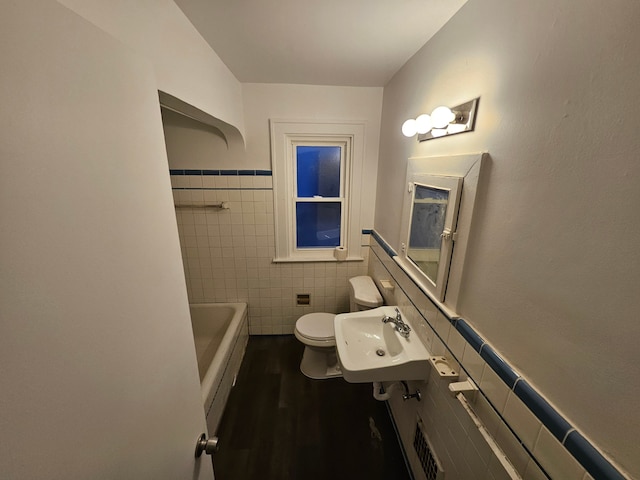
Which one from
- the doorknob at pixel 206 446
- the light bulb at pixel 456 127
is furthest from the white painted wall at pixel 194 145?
the doorknob at pixel 206 446

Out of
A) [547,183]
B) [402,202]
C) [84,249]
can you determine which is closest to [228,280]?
[402,202]

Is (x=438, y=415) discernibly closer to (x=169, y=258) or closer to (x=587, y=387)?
(x=587, y=387)

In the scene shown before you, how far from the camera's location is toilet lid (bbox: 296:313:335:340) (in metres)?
2.01

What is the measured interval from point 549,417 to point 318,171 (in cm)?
202

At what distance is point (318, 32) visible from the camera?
48.5 inches

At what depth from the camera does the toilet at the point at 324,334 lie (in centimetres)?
→ 198

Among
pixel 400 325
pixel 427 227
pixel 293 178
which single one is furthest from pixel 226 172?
pixel 400 325

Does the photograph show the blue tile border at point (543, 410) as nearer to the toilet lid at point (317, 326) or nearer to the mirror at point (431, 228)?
the mirror at point (431, 228)

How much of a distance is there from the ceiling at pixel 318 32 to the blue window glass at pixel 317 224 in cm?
101

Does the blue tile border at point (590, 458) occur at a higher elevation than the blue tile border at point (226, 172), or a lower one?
lower

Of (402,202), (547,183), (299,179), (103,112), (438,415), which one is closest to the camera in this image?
(103,112)

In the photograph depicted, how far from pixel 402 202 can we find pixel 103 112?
144cm

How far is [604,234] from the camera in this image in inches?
21.3

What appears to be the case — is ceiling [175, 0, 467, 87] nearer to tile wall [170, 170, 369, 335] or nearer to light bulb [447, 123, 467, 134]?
light bulb [447, 123, 467, 134]
